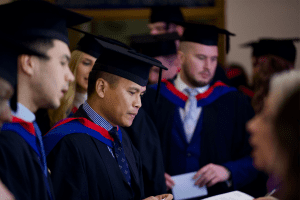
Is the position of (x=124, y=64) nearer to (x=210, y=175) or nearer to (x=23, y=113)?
(x=23, y=113)

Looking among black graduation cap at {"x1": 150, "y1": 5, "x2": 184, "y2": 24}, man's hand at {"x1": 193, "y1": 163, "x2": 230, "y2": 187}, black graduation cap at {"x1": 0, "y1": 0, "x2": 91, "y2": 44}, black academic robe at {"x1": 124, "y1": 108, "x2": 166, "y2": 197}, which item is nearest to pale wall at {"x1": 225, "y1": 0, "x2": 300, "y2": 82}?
black graduation cap at {"x1": 150, "y1": 5, "x2": 184, "y2": 24}

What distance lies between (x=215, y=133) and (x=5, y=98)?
1801 millimetres

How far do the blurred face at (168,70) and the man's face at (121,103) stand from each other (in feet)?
4.81

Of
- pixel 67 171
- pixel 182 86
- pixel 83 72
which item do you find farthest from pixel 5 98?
pixel 182 86

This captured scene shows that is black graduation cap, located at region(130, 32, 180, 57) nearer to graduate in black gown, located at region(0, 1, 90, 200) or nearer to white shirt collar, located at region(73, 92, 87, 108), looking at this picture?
white shirt collar, located at region(73, 92, 87, 108)

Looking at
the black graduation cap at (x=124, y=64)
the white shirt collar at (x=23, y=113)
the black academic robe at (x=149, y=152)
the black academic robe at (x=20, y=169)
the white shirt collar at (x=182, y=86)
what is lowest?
the black academic robe at (x=149, y=152)

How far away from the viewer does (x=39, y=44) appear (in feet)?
4.05

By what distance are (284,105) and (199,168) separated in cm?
158

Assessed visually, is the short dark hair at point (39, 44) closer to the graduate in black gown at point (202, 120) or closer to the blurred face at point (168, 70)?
the graduate in black gown at point (202, 120)

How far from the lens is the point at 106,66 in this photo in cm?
180

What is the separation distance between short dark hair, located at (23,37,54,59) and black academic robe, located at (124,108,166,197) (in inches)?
44.4

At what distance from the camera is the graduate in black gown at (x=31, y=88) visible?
117 cm

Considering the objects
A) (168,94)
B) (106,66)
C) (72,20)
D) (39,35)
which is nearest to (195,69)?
(168,94)

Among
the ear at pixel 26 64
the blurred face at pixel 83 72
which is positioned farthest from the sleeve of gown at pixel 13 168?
the blurred face at pixel 83 72
